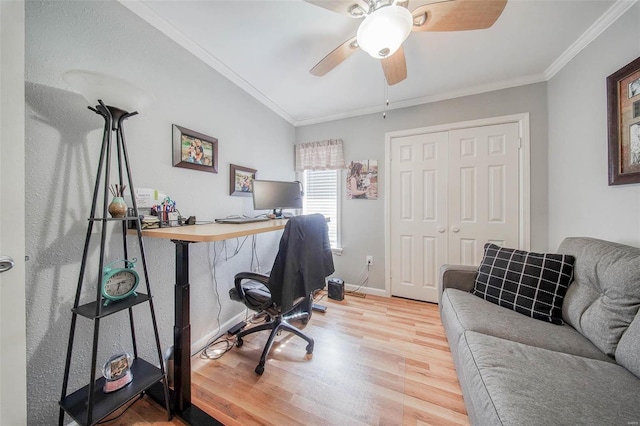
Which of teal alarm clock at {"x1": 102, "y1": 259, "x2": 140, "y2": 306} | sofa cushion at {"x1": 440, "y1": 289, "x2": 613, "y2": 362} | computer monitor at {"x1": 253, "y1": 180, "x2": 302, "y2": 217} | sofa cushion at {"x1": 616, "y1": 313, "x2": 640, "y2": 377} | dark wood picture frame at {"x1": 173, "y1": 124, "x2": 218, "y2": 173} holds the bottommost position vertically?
sofa cushion at {"x1": 440, "y1": 289, "x2": 613, "y2": 362}

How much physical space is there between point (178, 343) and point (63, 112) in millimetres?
1285

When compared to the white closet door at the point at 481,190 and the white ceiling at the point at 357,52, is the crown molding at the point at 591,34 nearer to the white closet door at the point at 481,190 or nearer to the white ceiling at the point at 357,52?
the white ceiling at the point at 357,52

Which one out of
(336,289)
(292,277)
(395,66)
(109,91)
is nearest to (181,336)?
(292,277)

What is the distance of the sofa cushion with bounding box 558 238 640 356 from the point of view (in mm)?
970

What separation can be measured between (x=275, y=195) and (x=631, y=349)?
230 cm

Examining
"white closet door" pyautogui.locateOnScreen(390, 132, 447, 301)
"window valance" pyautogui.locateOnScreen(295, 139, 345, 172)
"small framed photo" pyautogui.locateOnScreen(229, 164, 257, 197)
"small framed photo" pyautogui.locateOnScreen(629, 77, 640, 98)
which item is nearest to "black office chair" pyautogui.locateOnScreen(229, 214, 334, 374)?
"small framed photo" pyautogui.locateOnScreen(229, 164, 257, 197)

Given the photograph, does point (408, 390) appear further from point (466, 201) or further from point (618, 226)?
point (466, 201)

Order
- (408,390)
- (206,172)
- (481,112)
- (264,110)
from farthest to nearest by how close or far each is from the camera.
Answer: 1. (264,110)
2. (481,112)
3. (206,172)
4. (408,390)

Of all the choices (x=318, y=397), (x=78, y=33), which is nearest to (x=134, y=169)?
(x=78, y=33)

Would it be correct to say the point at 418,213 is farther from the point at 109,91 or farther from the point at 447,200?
the point at 109,91

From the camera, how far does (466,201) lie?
7.61ft

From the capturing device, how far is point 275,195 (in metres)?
2.23

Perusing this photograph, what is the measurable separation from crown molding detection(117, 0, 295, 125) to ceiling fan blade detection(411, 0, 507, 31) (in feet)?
5.00

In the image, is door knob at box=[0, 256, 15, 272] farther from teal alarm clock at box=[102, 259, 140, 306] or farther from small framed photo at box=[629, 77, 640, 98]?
small framed photo at box=[629, 77, 640, 98]
